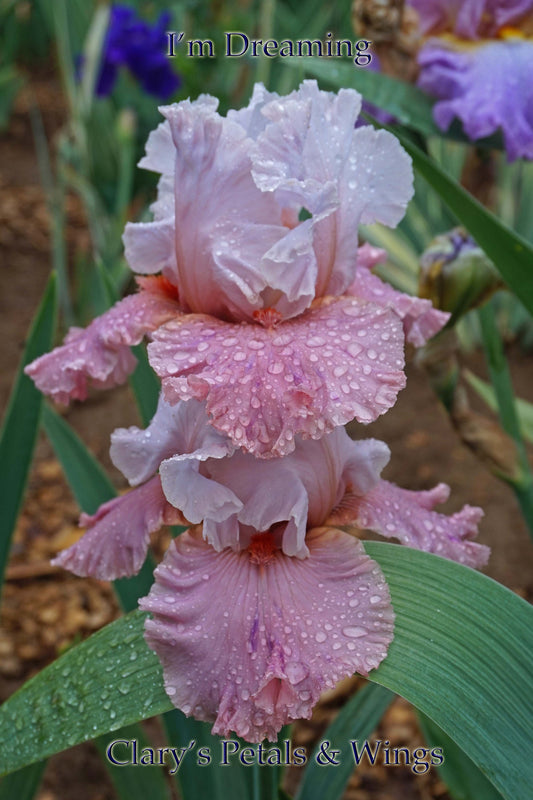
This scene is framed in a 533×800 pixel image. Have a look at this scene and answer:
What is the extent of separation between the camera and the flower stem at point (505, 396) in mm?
892

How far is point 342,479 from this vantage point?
1.88ft

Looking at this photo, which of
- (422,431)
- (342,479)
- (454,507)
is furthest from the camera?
(422,431)

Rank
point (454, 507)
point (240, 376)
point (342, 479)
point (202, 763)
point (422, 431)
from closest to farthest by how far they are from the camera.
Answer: point (240, 376), point (342, 479), point (202, 763), point (454, 507), point (422, 431)

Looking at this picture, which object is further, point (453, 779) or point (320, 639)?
point (453, 779)

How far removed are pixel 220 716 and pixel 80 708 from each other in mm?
113

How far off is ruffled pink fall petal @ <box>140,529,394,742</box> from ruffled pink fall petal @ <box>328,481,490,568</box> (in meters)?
0.05

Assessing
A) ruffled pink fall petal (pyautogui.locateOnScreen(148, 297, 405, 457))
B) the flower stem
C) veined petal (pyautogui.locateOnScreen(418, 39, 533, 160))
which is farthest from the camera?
veined petal (pyautogui.locateOnScreen(418, 39, 533, 160))

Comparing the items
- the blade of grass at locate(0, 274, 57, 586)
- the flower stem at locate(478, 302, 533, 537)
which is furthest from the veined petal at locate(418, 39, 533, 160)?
the blade of grass at locate(0, 274, 57, 586)

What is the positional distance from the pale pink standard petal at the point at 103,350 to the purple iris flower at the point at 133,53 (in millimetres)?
1801

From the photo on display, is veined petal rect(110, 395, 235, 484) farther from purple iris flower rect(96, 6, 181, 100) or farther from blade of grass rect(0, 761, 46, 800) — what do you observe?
purple iris flower rect(96, 6, 181, 100)

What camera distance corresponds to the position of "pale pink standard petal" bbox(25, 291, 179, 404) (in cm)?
56

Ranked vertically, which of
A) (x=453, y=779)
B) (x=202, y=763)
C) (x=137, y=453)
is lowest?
(x=453, y=779)

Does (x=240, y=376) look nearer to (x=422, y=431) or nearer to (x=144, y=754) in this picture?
(x=144, y=754)

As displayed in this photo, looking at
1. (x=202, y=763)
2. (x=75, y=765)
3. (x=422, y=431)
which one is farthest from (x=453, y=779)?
(x=422, y=431)
